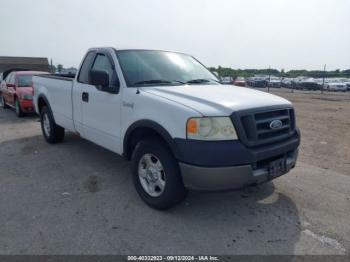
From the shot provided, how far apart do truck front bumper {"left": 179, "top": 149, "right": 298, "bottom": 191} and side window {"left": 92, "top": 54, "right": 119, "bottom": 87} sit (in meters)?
1.74

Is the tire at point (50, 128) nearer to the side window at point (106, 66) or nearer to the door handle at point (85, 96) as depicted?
the door handle at point (85, 96)

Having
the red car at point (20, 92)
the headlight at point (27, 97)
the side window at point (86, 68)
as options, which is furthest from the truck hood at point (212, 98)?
the red car at point (20, 92)

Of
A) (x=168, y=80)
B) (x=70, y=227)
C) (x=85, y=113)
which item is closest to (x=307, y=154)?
(x=168, y=80)

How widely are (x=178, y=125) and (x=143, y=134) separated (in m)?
0.82

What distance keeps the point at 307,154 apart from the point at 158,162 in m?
3.87

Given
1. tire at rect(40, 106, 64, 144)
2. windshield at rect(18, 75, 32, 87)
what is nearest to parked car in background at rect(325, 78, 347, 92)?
windshield at rect(18, 75, 32, 87)

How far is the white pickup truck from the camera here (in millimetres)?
3227

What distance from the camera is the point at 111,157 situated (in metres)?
5.95

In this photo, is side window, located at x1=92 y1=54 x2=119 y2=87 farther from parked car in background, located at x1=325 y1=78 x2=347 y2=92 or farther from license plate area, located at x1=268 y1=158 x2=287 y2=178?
parked car in background, located at x1=325 y1=78 x2=347 y2=92

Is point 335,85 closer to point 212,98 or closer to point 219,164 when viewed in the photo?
point 212,98

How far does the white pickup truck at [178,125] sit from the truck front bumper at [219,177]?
1cm

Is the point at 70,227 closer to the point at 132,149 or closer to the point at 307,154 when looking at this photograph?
the point at 132,149

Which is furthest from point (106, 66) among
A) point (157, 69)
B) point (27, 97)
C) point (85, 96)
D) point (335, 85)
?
point (335, 85)

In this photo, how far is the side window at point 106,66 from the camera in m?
4.39
